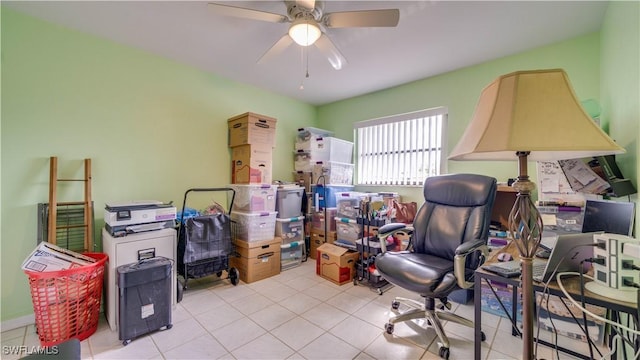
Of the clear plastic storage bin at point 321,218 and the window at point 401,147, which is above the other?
the window at point 401,147

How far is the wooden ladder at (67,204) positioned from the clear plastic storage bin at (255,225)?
131 cm

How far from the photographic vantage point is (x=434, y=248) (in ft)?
6.74

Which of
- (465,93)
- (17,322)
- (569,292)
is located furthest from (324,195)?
(17,322)

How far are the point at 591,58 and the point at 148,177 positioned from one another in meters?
4.40

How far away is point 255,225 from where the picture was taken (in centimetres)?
292

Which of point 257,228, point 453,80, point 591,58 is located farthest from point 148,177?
point 591,58

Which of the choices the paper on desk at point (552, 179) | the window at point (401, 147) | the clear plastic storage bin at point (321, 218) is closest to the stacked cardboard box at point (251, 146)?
the clear plastic storage bin at point (321, 218)

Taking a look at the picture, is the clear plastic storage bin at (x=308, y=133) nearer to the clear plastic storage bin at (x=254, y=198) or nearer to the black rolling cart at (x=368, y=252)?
the clear plastic storage bin at (x=254, y=198)

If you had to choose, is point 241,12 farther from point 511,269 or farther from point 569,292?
point 569,292

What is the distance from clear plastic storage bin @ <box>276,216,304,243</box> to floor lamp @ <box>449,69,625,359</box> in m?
2.63

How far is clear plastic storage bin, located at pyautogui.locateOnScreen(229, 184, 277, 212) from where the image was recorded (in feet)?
9.72

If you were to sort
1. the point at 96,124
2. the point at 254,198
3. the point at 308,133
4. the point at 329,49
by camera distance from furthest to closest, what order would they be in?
1. the point at 308,133
2. the point at 254,198
3. the point at 96,124
4. the point at 329,49

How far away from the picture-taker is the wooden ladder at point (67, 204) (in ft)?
6.58

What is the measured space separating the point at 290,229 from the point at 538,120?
2.91m
